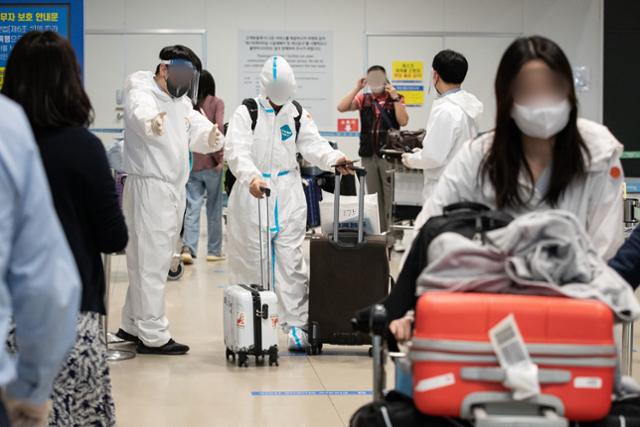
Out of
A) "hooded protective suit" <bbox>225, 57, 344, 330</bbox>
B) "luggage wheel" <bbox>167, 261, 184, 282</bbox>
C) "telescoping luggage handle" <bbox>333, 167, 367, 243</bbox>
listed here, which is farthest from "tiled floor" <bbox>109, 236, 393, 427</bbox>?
"luggage wheel" <bbox>167, 261, 184, 282</bbox>

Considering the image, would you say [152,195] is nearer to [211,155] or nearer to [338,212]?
[338,212]

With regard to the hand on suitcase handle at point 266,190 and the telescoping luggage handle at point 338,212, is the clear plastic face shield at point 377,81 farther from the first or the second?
the hand on suitcase handle at point 266,190

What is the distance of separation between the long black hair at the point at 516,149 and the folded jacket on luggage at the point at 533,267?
1.11 feet

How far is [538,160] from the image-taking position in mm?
2887

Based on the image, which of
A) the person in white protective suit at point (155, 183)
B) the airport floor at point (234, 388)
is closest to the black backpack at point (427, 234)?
the airport floor at point (234, 388)

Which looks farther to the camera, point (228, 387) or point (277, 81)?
point (277, 81)

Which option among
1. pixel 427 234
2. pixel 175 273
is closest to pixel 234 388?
pixel 427 234

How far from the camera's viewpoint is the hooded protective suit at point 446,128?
6.34 metres

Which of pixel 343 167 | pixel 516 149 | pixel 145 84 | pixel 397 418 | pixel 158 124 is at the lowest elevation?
pixel 397 418

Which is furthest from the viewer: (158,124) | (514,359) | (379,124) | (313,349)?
(379,124)

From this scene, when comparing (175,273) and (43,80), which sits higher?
(43,80)

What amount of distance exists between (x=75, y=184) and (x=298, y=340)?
128 inches

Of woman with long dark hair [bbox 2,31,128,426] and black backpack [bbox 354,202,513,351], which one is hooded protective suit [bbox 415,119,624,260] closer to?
black backpack [bbox 354,202,513,351]

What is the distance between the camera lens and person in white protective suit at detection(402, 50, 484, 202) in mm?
6340
